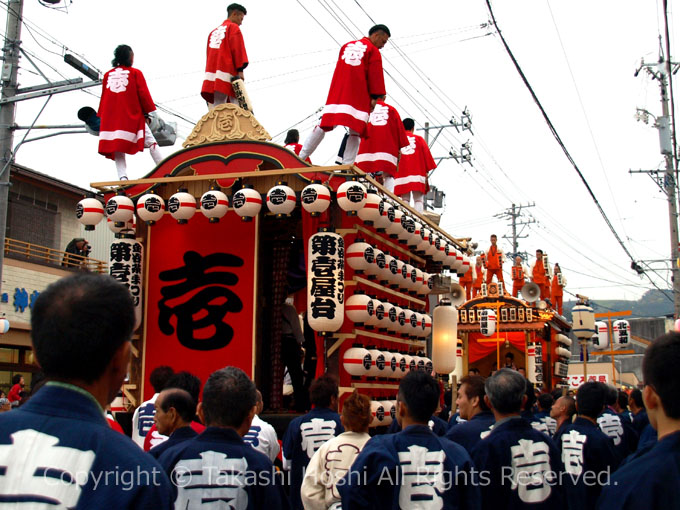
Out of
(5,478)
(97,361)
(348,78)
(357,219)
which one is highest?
(348,78)

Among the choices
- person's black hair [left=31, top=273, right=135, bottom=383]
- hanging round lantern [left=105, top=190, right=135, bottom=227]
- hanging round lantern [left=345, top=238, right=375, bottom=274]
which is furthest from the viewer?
hanging round lantern [left=105, top=190, right=135, bottom=227]

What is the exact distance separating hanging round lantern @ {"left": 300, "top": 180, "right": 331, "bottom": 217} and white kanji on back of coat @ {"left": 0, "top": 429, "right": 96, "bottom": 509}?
7.63 meters

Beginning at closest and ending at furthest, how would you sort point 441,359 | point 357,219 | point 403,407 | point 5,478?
point 5,478 < point 403,407 < point 357,219 < point 441,359

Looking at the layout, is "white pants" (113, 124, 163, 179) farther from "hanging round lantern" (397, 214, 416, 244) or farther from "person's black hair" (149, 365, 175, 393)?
"person's black hair" (149, 365, 175, 393)

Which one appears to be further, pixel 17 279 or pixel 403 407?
pixel 17 279

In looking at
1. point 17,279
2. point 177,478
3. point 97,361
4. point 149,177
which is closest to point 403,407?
point 177,478

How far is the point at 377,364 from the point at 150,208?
4.15m

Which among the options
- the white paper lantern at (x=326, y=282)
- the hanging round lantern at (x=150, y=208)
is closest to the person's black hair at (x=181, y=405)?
the white paper lantern at (x=326, y=282)

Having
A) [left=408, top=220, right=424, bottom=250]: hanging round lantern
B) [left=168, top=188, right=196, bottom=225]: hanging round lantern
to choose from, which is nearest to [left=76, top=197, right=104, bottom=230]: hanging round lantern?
[left=168, top=188, right=196, bottom=225]: hanging round lantern

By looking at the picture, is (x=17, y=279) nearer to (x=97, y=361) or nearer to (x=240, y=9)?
(x=240, y=9)

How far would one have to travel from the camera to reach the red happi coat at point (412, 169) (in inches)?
556

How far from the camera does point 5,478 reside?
6.98 ft

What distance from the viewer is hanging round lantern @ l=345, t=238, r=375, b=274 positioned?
10.1 m

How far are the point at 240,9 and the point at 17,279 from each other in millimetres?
12236
